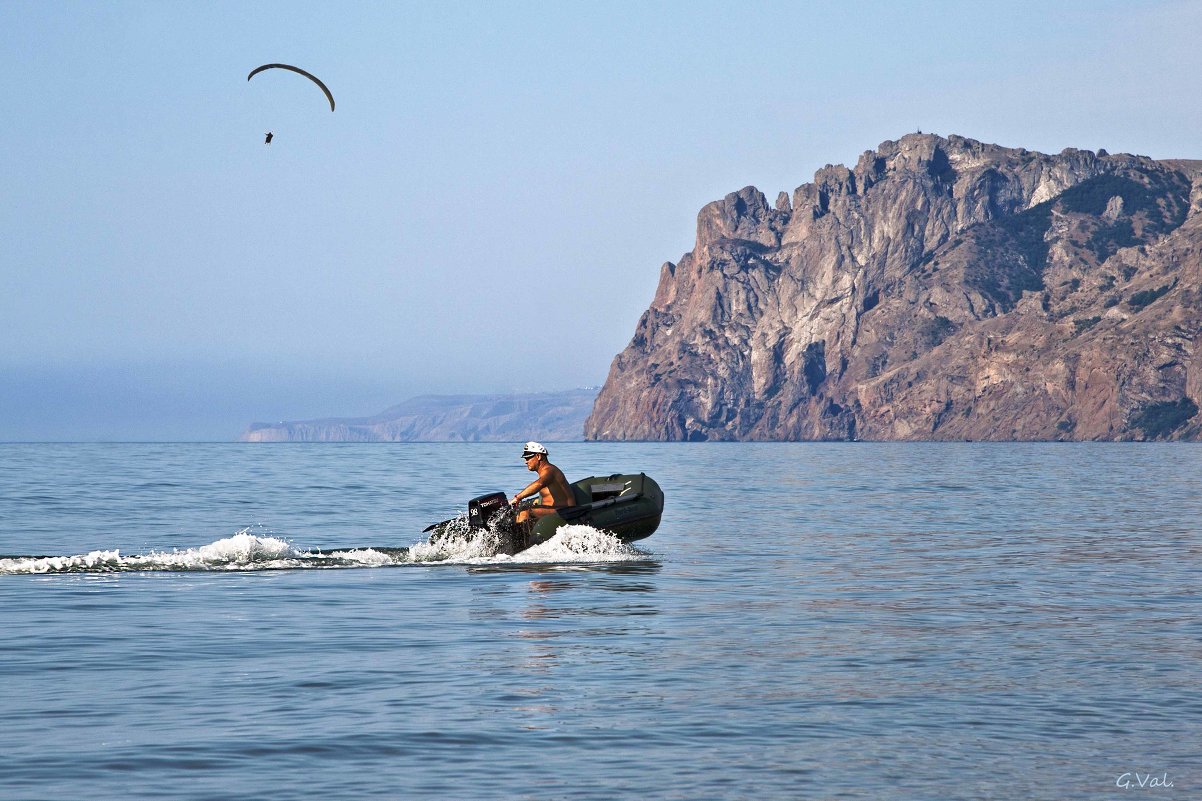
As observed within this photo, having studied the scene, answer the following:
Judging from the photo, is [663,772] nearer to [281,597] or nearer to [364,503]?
[281,597]

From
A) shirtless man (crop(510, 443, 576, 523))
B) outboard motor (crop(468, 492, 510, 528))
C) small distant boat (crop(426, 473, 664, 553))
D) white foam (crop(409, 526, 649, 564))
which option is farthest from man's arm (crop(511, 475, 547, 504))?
white foam (crop(409, 526, 649, 564))

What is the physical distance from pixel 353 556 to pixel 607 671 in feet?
46.6

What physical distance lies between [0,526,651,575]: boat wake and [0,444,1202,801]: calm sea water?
0.09m

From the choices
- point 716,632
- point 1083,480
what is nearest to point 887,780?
point 716,632

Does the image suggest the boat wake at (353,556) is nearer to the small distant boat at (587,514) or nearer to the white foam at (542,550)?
the white foam at (542,550)

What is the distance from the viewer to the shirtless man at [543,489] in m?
27.1

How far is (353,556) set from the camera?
1115 inches

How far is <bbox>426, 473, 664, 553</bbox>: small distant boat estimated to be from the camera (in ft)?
90.9

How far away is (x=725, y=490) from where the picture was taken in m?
67.8

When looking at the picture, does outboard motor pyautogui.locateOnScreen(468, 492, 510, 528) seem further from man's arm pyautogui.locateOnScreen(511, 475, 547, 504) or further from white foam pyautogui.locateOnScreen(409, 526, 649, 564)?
man's arm pyautogui.locateOnScreen(511, 475, 547, 504)

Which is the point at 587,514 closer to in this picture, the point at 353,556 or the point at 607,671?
the point at 353,556

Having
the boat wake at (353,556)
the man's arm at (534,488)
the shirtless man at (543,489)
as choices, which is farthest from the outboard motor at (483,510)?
the man's arm at (534,488)

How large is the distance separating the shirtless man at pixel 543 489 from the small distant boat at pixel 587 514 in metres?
0.14

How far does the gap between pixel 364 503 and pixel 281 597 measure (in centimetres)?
3006
